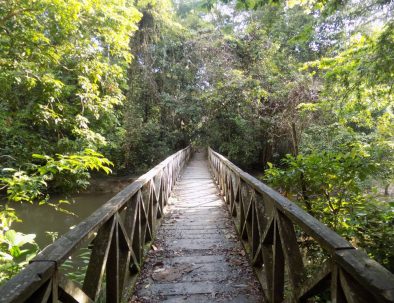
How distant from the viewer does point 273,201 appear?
8.89 feet

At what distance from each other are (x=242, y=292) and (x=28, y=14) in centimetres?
593

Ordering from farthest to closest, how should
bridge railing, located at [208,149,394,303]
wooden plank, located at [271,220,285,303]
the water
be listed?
1. the water
2. wooden plank, located at [271,220,285,303]
3. bridge railing, located at [208,149,394,303]

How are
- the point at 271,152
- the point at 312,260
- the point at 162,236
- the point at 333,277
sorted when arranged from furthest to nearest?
the point at 271,152, the point at 162,236, the point at 312,260, the point at 333,277

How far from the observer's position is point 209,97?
16516 millimetres

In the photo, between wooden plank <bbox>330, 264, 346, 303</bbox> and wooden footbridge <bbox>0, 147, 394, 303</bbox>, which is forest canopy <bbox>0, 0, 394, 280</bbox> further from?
wooden plank <bbox>330, 264, 346, 303</bbox>

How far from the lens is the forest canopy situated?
417 cm

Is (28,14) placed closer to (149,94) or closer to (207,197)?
(207,197)

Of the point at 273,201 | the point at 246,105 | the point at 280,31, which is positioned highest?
the point at 280,31

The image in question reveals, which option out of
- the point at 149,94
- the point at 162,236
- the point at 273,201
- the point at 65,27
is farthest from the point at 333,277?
the point at 149,94

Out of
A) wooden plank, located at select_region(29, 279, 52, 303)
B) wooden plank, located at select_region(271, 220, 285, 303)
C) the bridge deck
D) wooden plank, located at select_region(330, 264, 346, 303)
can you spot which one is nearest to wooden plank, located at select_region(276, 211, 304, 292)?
wooden plank, located at select_region(271, 220, 285, 303)

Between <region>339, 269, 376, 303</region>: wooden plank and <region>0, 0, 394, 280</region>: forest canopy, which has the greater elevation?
<region>0, 0, 394, 280</region>: forest canopy

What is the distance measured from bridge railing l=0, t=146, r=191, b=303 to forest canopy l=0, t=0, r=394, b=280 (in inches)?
37.9

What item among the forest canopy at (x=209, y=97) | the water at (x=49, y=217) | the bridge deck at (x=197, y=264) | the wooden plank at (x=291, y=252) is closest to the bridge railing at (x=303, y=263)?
the wooden plank at (x=291, y=252)

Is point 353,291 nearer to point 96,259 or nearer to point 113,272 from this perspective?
point 96,259
